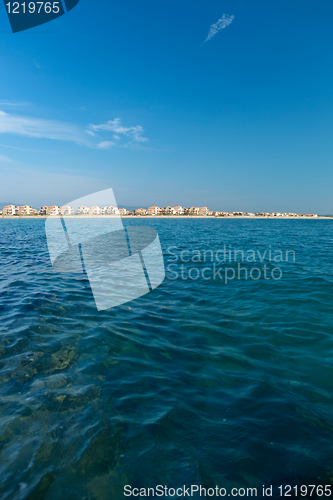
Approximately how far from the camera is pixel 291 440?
335 centimetres

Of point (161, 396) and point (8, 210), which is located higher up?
point (8, 210)

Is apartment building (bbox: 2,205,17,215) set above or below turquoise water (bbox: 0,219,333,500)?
above

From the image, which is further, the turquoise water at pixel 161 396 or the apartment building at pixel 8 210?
the apartment building at pixel 8 210

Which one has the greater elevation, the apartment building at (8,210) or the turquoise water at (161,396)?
the apartment building at (8,210)

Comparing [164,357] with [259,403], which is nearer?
[259,403]

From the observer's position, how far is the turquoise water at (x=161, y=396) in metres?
2.93

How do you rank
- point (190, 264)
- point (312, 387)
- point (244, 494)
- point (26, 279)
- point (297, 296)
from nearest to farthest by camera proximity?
point (244, 494), point (312, 387), point (297, 296), point (26, 279), point (190, 264)

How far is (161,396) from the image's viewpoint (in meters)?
4.14

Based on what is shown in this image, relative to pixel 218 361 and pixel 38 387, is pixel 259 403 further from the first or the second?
pixel 38 387

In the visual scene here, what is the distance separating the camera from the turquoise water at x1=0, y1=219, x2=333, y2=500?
9.61 ft

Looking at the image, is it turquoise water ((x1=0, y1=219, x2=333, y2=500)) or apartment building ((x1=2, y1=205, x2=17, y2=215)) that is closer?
turquoise water ((x1=0, y1=219, x2=333, y2=500))

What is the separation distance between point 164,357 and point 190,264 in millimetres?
10871

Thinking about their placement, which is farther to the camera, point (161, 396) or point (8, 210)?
point (8, 210)

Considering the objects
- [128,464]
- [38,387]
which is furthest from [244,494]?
[38,387]
